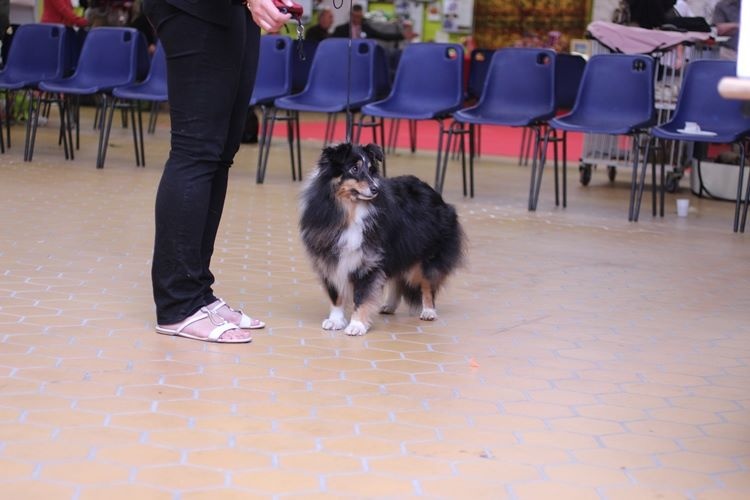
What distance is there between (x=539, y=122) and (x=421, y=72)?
1.08 m

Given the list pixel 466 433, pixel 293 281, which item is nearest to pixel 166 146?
pixel 293 281

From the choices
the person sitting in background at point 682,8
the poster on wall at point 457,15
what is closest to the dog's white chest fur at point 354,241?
the person sitting in background at point 682,8

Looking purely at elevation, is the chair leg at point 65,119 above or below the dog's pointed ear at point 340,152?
below

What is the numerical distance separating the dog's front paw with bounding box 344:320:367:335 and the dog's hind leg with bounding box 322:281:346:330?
6cm

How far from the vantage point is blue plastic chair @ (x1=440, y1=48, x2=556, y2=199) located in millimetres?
7277

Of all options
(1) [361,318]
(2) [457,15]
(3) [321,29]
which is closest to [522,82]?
(1) [361,318]

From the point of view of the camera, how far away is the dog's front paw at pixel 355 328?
368cm

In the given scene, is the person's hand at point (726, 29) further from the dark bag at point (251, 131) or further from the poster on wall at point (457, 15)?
the poster on wall at point (457, 15)

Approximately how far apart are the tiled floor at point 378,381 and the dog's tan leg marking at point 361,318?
0.05 meters

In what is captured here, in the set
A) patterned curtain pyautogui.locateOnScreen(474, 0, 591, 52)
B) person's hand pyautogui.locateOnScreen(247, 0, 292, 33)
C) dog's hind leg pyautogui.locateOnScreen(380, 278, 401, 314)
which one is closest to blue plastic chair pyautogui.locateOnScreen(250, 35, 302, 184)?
dog's hind leg pyautogui.locateOnScreen(380, 278, 401, 314)

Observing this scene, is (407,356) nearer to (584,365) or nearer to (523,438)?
(584,365)

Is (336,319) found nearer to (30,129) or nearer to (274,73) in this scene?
(274,73)

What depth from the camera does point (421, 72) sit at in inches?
304

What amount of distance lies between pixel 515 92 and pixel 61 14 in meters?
5.17
